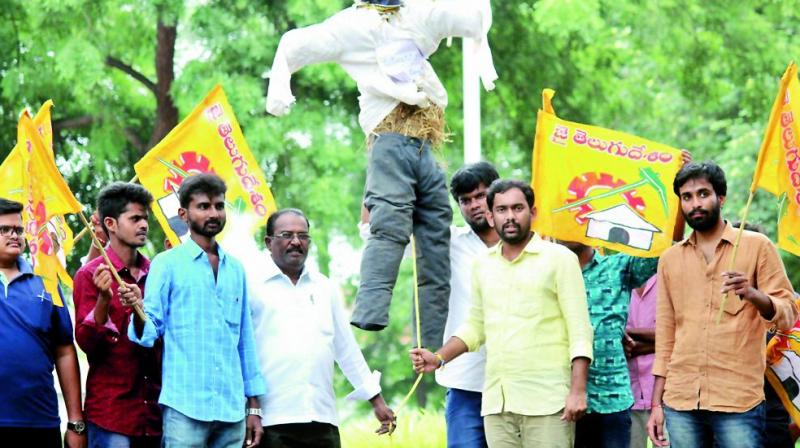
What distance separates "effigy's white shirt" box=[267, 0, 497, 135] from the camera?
750cm

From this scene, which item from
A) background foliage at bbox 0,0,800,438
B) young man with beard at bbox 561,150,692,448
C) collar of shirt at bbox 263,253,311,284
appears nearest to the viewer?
young man with beard at bbox 561,150,692,448

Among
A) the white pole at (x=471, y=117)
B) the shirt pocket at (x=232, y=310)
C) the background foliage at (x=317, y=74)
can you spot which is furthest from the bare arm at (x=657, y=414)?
the background foliage at (x=317, y=74)

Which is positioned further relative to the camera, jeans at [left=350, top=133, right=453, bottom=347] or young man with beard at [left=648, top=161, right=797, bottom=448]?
jeans at [left=350, top=133, right=453, bottom=347]

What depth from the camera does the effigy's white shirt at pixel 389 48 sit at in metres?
7.50

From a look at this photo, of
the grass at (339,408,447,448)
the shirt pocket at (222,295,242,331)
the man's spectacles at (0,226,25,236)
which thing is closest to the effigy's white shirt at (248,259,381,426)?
the shirt pocket at (222,295,242,331)

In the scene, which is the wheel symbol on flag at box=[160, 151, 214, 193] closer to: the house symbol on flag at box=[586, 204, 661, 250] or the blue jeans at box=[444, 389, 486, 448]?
the blue jeans at box=[444, 389, 486, 448]

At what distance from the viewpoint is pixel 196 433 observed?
657 cm

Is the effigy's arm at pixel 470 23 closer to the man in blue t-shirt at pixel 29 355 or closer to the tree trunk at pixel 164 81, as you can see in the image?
the man in blue t-shirt at pixel 29 355

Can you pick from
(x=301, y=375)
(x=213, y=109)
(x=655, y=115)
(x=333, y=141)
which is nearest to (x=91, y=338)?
(x=301, y=375)

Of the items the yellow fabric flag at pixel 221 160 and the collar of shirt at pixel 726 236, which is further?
the yellow fabric flag at pixel 221 160

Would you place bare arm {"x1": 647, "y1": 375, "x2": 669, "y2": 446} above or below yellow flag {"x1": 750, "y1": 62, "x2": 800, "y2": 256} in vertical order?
below

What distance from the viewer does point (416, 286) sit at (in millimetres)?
7453

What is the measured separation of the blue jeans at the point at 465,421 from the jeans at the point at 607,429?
0.55 metres

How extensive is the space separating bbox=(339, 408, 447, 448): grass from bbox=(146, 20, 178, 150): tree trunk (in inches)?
197
